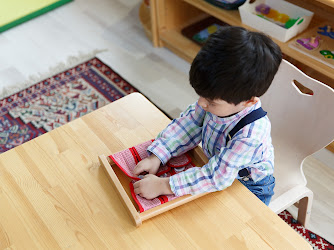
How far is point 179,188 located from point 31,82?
5.90ft

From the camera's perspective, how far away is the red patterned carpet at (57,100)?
7.01 ft

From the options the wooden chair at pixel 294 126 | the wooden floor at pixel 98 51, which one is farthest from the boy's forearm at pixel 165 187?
the wooden floor at pixel 98 51

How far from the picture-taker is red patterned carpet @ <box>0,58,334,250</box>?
214 cm

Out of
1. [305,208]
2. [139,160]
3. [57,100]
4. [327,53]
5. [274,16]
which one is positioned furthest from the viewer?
[57,100]

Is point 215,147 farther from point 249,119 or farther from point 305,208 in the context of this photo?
point 305,208

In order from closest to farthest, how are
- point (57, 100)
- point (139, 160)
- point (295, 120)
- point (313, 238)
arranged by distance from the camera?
point (139, 160) → point (295, 120) → point (313, 238) → point (57, 100)

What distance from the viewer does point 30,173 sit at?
103 centimetres

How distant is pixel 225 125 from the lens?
3.31 feet

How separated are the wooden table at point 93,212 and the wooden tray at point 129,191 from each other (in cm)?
2

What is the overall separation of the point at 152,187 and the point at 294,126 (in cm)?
57

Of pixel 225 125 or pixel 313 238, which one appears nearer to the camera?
pixel 225 125

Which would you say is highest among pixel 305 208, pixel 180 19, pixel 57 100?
pixel 305 208

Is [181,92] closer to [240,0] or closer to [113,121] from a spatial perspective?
[240,0]

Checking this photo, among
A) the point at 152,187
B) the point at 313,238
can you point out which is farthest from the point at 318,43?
the point at 152,187
